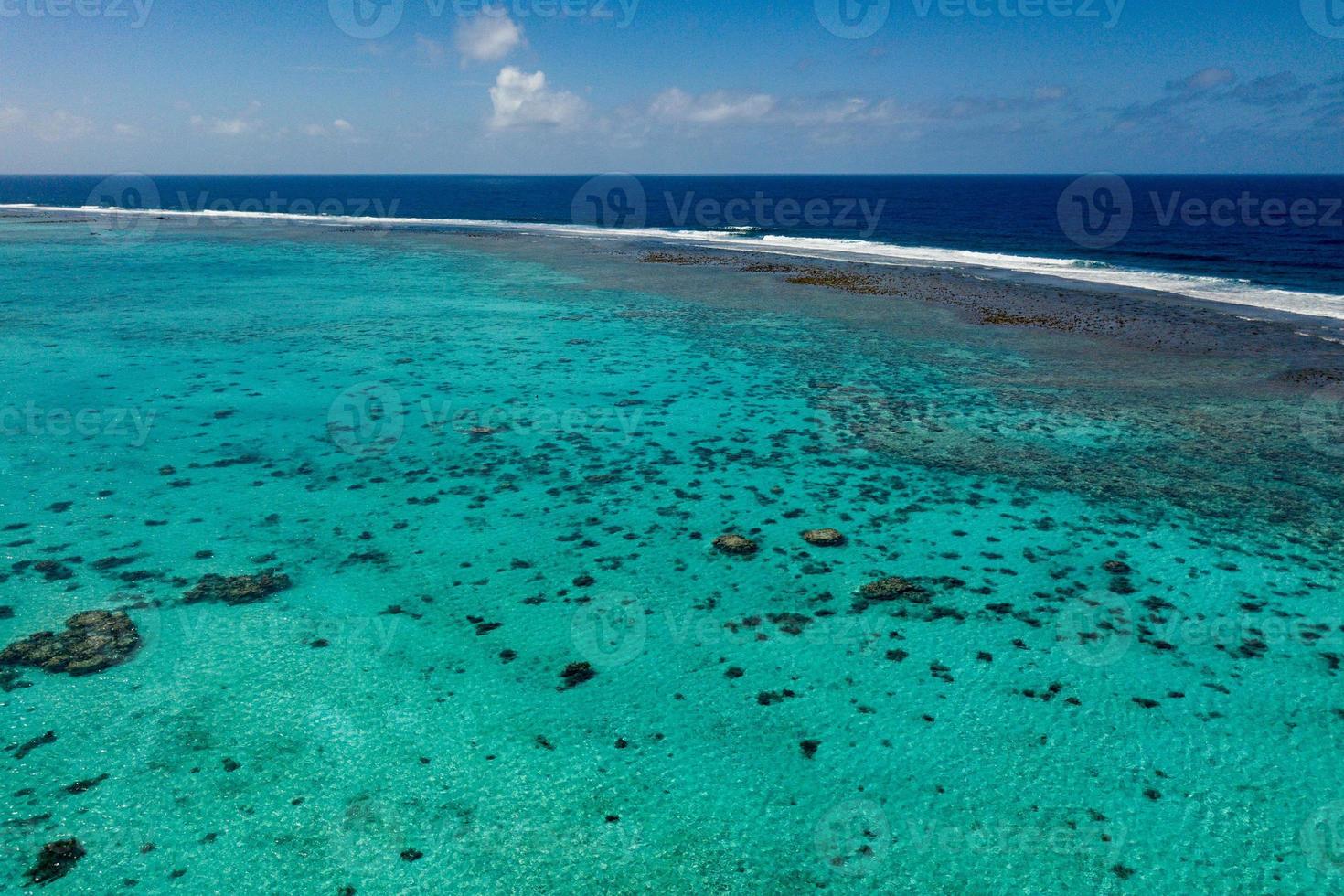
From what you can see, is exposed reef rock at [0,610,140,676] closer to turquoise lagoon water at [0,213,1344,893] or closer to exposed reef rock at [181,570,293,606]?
turquoise lagoon water at [0,213,1344,893]

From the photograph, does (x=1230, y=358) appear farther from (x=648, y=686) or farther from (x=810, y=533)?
(x=648, y=686)

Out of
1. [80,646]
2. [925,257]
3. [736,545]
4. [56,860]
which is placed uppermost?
[925,257]

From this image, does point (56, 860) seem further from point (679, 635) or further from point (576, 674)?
point (679, 635)

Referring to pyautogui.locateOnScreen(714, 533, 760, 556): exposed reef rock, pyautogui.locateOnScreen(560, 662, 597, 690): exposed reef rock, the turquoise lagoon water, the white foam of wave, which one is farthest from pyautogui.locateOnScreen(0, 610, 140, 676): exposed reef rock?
the white foam of wave

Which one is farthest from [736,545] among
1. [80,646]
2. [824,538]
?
[80,646]

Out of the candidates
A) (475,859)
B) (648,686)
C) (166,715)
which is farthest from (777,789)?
(166,715)

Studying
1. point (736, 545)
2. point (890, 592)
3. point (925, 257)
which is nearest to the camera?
point (890, 592)

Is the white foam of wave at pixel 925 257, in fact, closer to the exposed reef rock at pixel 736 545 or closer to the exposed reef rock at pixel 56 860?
the exposed reef rock at pixel 736 545

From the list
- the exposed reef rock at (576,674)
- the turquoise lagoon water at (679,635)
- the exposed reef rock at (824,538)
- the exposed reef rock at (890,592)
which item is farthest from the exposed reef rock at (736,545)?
the exposed reef rock at (576,674)
